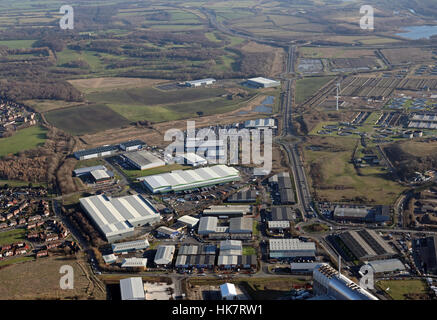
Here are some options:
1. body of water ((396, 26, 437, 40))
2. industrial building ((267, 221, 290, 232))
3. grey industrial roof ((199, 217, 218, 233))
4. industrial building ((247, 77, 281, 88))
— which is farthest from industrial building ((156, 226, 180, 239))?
body of water ((396, 26, 437, 40))

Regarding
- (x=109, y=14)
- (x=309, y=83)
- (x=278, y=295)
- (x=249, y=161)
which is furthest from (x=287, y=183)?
(x=109, y=14)

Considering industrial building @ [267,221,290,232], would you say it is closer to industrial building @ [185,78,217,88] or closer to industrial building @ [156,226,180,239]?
industrial building @ [156,226,180,239]

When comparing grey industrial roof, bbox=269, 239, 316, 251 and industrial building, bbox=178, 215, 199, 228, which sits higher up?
grey industrial roof, bbox=269, 239, 316, 251

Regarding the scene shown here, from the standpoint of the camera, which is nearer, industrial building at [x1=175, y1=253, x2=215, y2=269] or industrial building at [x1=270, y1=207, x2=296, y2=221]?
industrial building at [x1=175, y1=253, x2=215, y2=269]

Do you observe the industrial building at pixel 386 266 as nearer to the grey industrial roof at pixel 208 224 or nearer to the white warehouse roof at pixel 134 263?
the grey industrial roof at pixel 208 224

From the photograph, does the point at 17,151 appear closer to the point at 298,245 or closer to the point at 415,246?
the point at 298,245

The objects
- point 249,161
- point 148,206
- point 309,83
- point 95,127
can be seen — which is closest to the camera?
point 148,206

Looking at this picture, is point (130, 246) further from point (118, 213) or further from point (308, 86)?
point (308, 86)
